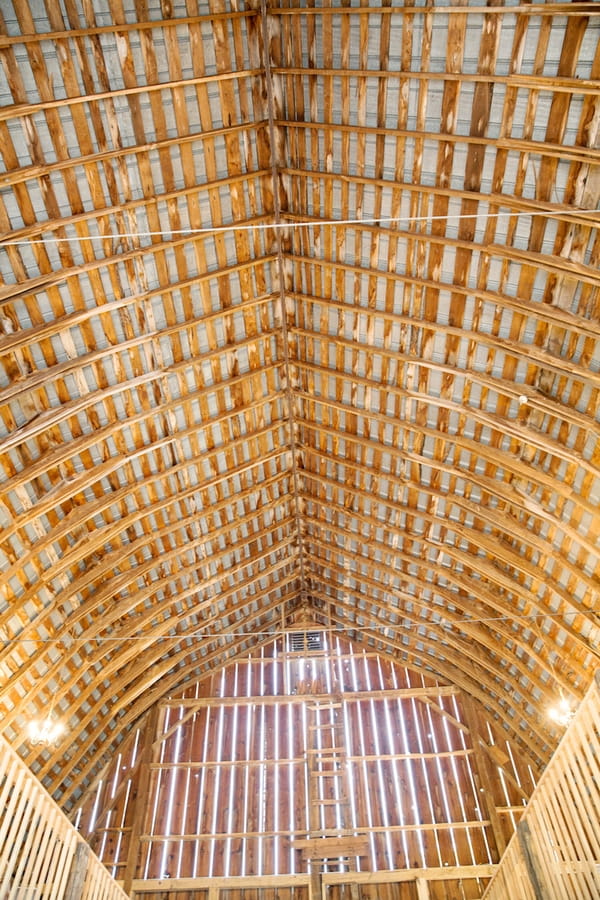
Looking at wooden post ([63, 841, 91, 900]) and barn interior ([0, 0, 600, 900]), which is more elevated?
barn interior ([0, 0, 600, 900])

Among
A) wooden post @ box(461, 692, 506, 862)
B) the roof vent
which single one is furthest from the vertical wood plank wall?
the roof vent

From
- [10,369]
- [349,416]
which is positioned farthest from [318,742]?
[10,369]

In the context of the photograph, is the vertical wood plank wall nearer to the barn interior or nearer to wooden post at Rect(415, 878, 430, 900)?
the barn interior

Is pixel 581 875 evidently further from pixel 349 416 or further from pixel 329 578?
pixel 329 578

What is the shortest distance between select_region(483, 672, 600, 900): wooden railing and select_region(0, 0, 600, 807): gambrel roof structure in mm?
3852

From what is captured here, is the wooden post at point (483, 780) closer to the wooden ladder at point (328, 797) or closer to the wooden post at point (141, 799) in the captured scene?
the wooden ladder at point (328, 797)

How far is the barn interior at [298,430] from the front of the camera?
8.14 m

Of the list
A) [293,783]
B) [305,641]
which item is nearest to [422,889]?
[293,783]

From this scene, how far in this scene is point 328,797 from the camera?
1548 cm

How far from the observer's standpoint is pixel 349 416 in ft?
42.7

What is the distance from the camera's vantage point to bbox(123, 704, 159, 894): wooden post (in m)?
14.5

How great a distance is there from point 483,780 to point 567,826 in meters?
8.67

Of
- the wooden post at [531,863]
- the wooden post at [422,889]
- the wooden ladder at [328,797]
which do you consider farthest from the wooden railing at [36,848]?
the wooden post at [422,889]

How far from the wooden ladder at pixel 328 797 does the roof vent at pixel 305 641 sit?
1.62 meters
